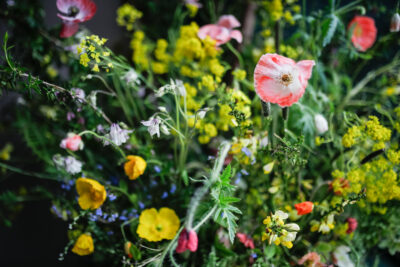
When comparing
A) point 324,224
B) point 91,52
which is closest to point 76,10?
point 91,52

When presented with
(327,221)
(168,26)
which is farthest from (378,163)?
(168,26)

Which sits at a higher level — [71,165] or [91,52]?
[91,52]

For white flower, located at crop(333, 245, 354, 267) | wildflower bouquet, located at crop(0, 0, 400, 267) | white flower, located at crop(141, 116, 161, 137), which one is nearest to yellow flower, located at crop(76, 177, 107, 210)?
wildflower bouquet, located at crop(0, 0, 400, 267)

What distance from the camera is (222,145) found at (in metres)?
0.56

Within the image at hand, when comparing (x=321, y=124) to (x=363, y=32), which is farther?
(x=363, y=32)

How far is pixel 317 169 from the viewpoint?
0.74 m

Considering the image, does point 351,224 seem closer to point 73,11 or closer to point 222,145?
point 222,145

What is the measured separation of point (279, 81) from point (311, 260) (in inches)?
13.3

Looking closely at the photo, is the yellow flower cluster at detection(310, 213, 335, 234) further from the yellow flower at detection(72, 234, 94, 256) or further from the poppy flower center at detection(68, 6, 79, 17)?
the poppy flower center at detection(68, 6, 79, 17)

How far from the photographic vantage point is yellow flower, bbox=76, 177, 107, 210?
56cm

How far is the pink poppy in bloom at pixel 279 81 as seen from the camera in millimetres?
502

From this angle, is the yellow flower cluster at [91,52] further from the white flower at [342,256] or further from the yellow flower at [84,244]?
the white flower at [342,256]

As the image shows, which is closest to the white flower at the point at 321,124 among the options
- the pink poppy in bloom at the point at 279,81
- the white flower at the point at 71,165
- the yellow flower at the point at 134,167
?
the pink poppy in bloom at the point at 279,81

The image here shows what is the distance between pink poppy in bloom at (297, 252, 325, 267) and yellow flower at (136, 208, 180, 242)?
0.24 metres
